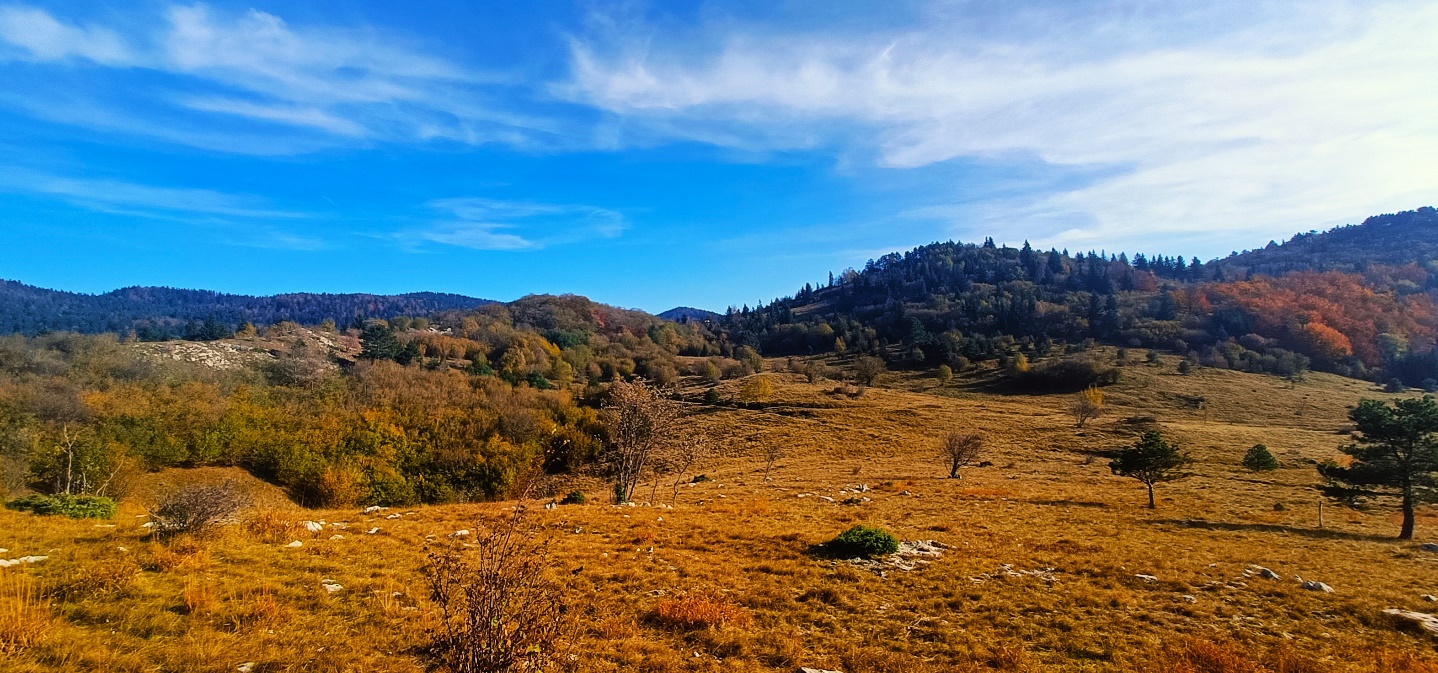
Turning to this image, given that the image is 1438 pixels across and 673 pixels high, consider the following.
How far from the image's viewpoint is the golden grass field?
693 cm

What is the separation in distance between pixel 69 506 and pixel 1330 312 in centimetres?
20402

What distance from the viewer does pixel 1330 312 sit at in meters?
134

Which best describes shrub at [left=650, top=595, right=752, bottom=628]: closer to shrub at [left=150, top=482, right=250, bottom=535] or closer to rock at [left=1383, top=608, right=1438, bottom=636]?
shrub at [left=150, top=482, right=250, bottom=535]

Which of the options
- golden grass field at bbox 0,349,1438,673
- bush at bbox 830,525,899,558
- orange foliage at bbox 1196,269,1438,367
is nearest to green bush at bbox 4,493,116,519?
golden grass field at bbox 0,349,1438,673

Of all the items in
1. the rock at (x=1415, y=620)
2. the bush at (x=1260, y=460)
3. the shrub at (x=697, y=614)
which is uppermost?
the shrub at (x=697, y=614)

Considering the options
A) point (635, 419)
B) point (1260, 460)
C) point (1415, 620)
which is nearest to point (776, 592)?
point (1415, 620)

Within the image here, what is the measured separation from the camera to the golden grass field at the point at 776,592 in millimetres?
6930

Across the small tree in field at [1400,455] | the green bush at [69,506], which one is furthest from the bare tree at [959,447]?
the green bush at [69,506]

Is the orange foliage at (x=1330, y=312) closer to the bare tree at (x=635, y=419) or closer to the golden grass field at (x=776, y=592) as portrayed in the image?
the golden grass field at (x=776, y=592)

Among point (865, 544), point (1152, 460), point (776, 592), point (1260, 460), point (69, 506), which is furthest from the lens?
point (1260, 460)

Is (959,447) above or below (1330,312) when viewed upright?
below

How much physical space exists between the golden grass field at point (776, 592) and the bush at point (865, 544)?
96 centimetres

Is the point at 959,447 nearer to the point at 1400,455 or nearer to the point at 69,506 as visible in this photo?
the point at 1400,455

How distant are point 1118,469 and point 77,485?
196ft
